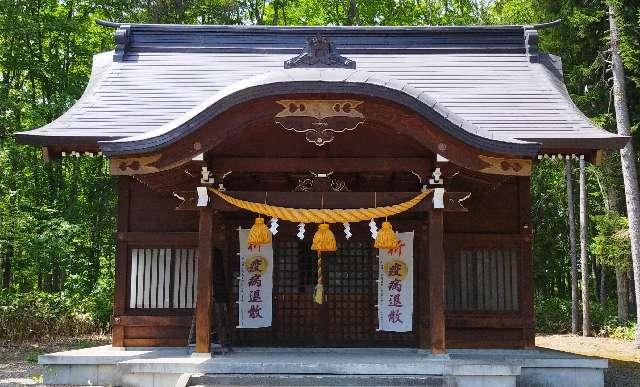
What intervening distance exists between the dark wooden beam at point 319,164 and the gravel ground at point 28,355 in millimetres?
4294

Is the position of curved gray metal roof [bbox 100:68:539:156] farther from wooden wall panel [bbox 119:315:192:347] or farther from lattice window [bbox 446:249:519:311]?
wooden wall panel [bbox 119:315:192:347]

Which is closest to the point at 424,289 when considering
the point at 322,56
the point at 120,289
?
the point at 322,56

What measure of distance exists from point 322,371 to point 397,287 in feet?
8.08

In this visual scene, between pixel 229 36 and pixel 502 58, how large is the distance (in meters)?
5.47

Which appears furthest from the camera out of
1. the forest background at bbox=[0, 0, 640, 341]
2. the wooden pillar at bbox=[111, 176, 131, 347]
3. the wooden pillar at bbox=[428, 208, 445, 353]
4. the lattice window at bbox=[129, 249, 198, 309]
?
the forest background at bbox=[0, 0, 640, 341]

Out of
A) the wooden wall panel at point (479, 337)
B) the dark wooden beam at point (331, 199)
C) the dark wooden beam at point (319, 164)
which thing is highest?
the dark wooden beam at point (319, 164)

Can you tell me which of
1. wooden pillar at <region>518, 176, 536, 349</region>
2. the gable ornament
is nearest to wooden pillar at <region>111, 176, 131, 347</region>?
the gable ornament

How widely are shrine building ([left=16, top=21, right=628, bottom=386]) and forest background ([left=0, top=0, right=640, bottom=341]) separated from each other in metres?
6.11

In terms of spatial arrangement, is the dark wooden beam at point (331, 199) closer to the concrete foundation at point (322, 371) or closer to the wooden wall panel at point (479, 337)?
the concrete foundation at point (322, 371)

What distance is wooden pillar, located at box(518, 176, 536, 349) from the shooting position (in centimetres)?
914

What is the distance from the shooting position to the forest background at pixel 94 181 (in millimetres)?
15164

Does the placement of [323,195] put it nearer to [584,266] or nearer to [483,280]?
[483,280]

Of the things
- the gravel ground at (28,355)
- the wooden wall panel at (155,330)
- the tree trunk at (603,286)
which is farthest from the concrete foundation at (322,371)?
the tree trunk at (603,286)

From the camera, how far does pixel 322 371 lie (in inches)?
279
